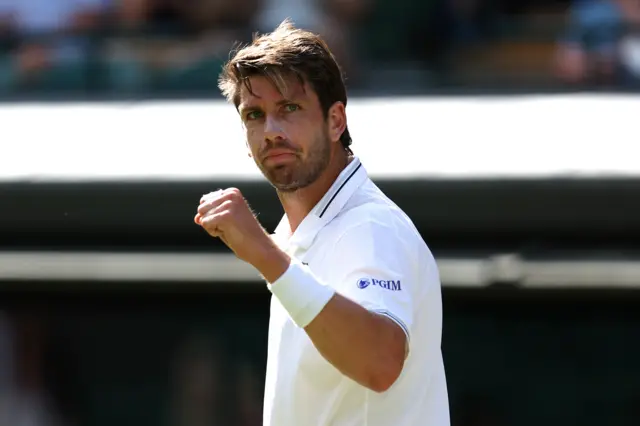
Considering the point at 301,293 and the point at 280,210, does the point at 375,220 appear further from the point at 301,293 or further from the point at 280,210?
the point at 280,210

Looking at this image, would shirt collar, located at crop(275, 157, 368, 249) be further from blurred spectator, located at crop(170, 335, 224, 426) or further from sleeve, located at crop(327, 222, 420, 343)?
blurred spectator, located at crop(170, 335, 224, 426)

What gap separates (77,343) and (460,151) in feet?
6.69

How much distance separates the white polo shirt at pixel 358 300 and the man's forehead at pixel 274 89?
7.5 inches

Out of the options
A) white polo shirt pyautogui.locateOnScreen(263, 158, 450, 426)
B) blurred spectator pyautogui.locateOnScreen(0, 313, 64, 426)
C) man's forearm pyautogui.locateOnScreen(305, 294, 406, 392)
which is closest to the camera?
man's forearm pyautogui.locateOnScreen(305, 294, 406, 392)

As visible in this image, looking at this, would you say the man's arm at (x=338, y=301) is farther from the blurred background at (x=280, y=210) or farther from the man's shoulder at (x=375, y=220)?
the blurred background at (x=280, y=210)

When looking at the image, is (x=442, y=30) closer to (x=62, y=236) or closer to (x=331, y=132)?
(x=62, y=236)

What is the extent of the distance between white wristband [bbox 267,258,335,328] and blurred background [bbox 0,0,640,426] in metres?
3.07

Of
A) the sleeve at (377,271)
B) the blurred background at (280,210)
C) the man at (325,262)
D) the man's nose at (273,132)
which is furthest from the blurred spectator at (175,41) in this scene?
the sleeve at (377,271)

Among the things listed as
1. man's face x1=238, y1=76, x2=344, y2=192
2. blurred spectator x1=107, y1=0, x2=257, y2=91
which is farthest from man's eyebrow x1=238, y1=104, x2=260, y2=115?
blurred spectator x1=107, y1=0, x2=257, y2=91

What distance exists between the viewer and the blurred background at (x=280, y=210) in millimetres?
→ 5074

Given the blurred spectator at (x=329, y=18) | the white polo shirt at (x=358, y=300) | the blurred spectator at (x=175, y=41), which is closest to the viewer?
→ the white polo shirt at (x=358, y=300)

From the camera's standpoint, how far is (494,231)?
509 cm

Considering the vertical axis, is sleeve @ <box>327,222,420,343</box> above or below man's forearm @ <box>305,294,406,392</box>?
above

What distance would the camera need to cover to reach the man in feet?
6.47
